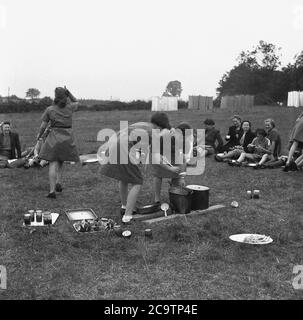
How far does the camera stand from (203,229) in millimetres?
6117

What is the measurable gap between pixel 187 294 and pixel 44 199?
4140mm

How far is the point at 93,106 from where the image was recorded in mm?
40156

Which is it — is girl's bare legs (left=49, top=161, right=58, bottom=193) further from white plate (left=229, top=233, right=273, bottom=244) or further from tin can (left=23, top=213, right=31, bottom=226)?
white plate (left=229, top=233, right=273, bottom=244)

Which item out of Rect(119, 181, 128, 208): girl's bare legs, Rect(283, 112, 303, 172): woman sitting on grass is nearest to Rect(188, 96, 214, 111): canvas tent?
Rect(283, 112, 303, 172): woman sitting on grass

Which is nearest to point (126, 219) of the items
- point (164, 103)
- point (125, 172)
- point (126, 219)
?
point (126, 219)

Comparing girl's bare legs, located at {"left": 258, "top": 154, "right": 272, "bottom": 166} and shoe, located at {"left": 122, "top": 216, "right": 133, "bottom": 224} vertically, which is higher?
girl's bare legs, located at {"left": 258, "top": 154, "right": 272, "bottom": 166}

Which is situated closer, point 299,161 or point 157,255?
point 157,255

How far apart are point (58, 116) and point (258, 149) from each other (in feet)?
17.7

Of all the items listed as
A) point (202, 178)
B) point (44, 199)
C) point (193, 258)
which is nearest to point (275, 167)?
point (202, 178)

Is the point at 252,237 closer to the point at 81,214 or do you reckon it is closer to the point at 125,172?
the point at 125,172

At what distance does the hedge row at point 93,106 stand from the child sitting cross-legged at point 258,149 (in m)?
27.6

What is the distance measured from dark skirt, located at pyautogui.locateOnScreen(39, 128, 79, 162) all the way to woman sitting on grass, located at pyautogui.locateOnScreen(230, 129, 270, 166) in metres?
4.70

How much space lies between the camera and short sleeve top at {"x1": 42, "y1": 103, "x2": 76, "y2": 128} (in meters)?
7.66
